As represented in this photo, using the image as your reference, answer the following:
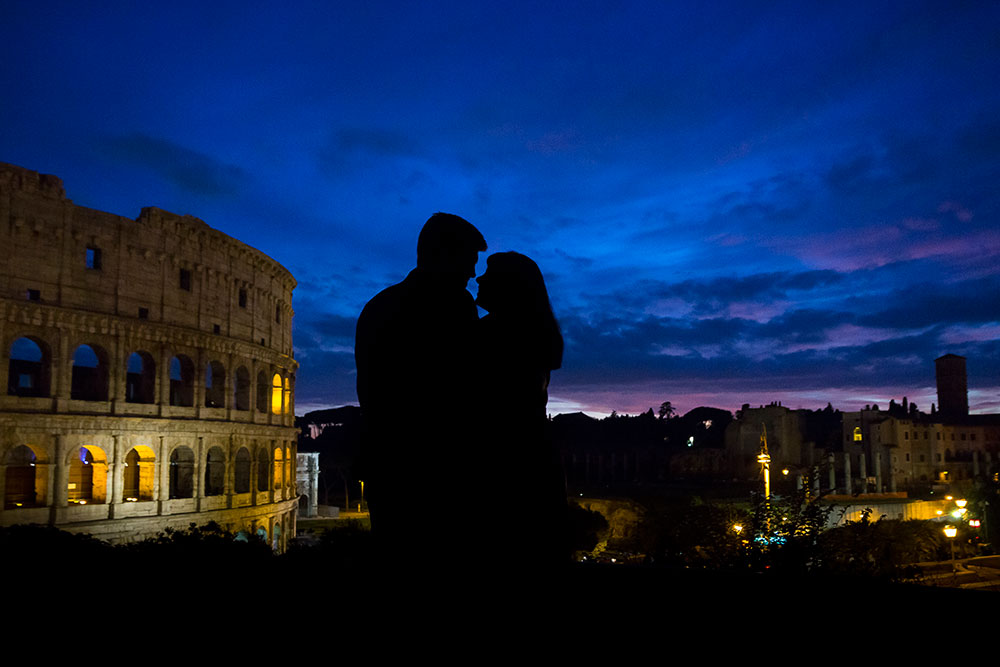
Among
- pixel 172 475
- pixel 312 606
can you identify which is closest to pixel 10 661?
pixel 312 606

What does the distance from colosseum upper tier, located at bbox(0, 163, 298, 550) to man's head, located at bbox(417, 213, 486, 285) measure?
24569 millimetres

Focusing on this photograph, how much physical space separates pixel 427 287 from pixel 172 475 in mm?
29997

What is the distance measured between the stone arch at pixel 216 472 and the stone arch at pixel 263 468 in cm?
222

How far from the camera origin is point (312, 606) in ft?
12.1

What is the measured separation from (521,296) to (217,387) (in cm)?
3234

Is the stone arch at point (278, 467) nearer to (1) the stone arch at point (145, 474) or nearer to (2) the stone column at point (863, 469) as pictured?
(1) the stone arch at point (145, 474)

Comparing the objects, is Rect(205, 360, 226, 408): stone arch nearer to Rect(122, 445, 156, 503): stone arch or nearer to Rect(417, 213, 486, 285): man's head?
Rect(122, 445, 156, 503): stone arch

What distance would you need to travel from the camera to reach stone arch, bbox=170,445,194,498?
28.0 m

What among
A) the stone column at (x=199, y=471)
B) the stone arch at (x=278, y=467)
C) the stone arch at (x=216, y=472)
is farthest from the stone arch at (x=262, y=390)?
the stone column at (x=199, y=471)

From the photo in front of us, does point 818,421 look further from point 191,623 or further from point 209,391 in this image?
point 191,623

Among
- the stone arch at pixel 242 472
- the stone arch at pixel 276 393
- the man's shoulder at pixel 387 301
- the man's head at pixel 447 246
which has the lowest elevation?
the stone arch at pixel 242 472

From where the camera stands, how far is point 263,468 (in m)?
32.2

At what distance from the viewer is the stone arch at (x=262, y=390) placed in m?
33.1

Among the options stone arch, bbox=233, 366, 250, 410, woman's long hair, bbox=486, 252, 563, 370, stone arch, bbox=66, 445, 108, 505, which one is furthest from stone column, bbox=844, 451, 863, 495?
woman's long hair, bbox=486, 252, 563, 370
